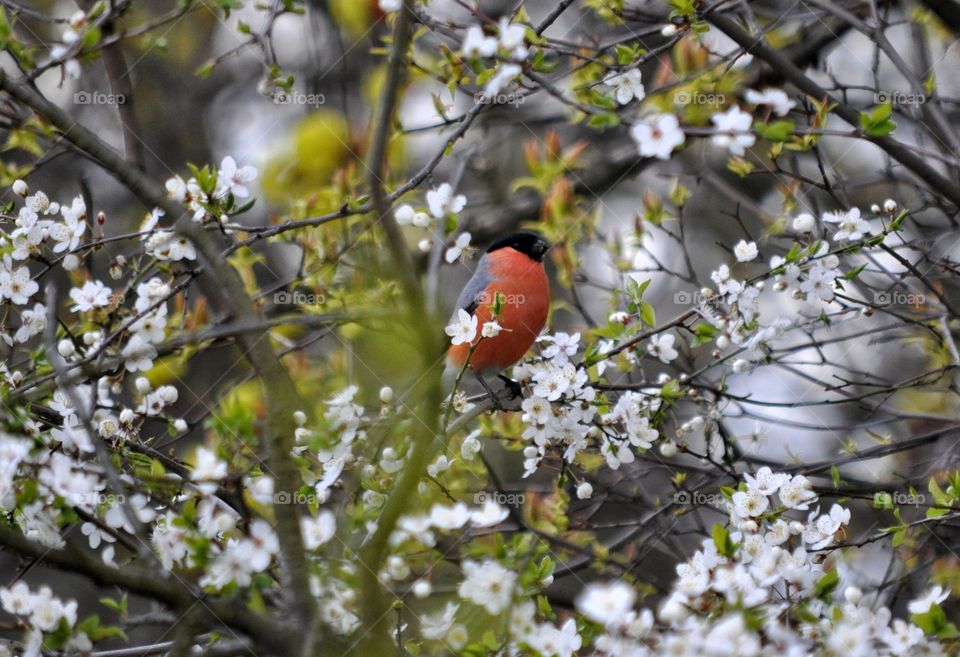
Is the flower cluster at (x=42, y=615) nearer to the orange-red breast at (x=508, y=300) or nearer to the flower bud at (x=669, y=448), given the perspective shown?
the flower bud at (x=669, y=448)

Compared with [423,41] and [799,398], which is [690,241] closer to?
[423,41]

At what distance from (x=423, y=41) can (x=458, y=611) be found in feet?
14.3

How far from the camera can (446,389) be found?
3.40m

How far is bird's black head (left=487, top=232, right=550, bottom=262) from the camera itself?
14.1ft

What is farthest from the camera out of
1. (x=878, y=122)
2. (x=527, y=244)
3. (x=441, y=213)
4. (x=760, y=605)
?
(x=527, y=244)

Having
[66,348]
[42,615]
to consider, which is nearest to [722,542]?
[42,615]

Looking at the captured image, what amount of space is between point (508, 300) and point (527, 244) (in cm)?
61

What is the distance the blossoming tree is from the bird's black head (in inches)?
11.9

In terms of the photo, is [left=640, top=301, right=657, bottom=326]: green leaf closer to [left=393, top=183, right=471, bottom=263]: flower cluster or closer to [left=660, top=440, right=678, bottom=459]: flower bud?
[left=660, top=440, right=678, bottom=459]: flower bud

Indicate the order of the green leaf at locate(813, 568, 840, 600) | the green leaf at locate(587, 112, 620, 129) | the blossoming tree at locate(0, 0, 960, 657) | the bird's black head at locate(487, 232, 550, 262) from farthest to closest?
the bird's black head at locate(487, 232, 550, 262), the green leaf at locate(587, 112, 620, 129), the green leaf at locate(813, 568, 840, 600), the blossoming tree at locate(0, 0, 960, 657)

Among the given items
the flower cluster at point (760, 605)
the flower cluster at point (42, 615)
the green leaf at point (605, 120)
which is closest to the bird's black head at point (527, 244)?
the green leaf at point (605, 120)

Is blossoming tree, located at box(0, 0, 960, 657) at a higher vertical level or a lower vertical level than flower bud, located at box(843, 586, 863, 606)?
higher

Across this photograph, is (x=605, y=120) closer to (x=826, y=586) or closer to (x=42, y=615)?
(x=826, y=586)

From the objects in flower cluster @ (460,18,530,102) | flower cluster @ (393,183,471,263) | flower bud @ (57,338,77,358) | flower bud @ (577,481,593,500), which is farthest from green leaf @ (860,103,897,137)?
flower bud @ (57,338,77,358)
